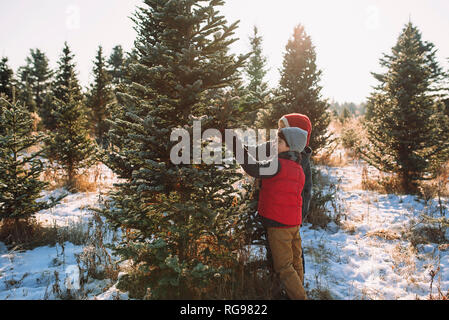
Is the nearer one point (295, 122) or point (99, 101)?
point (295, 122)

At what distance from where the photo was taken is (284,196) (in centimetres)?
292

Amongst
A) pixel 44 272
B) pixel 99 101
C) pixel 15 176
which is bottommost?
pixel 44 272

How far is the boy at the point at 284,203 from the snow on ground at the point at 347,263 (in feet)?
2.37

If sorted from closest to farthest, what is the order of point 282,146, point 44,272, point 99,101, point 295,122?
point 282,146, point 295,122, point 44,272, point 99,101

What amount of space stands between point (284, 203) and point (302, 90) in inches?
322

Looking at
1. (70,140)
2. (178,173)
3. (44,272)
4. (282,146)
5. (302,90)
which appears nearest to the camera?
(178,173)

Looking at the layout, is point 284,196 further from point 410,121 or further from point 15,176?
point 410,121

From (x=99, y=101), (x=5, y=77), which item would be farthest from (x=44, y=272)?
(x=5, y=77)

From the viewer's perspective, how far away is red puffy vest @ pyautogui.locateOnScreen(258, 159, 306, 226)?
290cm

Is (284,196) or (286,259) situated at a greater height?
(284,196)

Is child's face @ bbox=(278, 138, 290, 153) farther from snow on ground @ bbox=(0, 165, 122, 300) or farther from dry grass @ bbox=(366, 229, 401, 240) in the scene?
dry grass @ bbox=(366, 229, 401, 240)

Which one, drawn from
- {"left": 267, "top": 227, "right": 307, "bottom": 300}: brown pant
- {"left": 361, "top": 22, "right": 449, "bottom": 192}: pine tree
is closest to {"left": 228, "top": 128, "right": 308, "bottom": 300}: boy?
{"left": 267, "top": 227, "right": 307, "bottom": 300}: brown pant

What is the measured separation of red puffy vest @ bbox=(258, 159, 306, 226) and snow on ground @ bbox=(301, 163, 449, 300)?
1.08 metres
